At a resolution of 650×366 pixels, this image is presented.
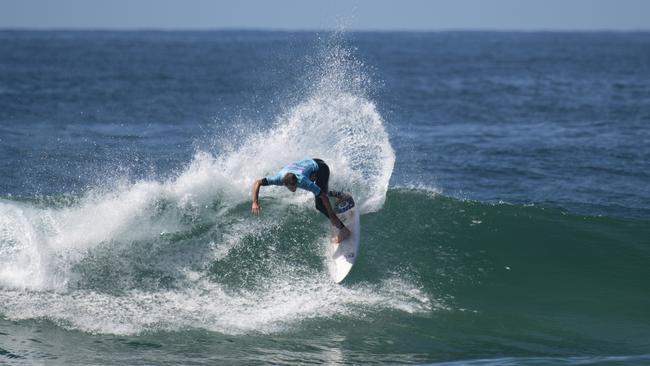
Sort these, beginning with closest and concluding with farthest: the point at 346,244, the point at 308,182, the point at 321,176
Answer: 1. the point at 308,182
2. the point at 321,176
3. the point at 346,244

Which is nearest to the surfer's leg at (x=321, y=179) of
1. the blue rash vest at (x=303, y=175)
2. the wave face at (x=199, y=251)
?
the blue rash vest at (x=303, y=175)

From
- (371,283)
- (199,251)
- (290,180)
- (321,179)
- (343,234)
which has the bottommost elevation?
(371,283)

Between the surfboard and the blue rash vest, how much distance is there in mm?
832

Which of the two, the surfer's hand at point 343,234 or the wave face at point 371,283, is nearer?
the wave face at point 371,283

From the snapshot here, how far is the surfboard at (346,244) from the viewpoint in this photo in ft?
41.1

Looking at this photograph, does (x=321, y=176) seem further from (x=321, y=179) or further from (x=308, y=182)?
(x=308, y=182)

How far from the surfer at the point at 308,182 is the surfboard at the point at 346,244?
0.36 feet

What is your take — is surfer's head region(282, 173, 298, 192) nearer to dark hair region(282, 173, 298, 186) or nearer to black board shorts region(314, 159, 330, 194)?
dark hair region(282, 173, 298, 186)

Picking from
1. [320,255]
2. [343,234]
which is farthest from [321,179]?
[320,255]

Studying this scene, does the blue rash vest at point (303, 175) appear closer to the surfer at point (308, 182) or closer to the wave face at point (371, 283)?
the surfer at point (308, 182)

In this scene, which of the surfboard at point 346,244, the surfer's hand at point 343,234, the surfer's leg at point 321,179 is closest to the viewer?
the surfer's leg at point 321,179

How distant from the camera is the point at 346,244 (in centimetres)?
1283

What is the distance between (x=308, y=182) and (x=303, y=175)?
5.2 inches

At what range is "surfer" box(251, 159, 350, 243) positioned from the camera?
11.5 m
